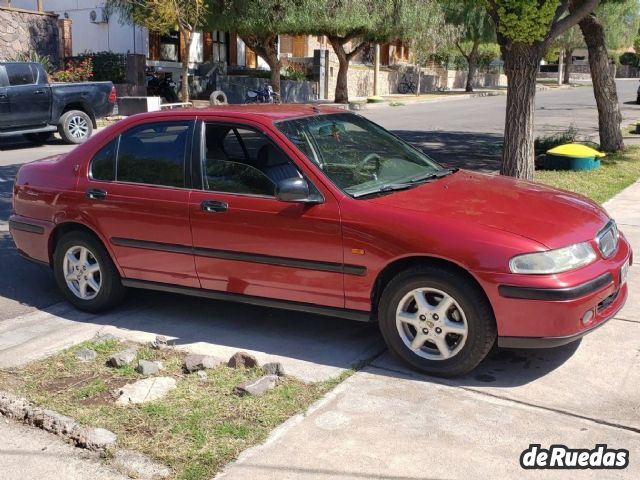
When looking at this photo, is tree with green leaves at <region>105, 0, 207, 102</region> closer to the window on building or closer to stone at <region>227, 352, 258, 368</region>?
the window on building

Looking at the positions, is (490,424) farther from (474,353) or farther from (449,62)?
(449,62)

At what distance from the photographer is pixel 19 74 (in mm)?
15836

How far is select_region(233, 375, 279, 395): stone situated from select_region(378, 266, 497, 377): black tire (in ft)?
2.55

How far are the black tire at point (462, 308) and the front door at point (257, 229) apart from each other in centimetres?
36

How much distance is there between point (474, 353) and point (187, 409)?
1.69 m

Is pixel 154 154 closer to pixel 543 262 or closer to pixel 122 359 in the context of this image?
pixel 122 359

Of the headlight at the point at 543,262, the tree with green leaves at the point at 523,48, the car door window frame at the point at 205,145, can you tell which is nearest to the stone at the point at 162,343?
the car door window frame at the point at 205,145

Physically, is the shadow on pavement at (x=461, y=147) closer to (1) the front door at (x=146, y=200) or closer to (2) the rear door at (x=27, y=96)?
(1) the front door at (x=146, y=200)

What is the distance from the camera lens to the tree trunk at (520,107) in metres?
9.80

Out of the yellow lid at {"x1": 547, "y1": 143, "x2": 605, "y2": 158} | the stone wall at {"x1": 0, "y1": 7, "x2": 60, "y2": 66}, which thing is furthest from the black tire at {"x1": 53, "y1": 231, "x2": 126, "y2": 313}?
the stone wall at {"x1": 0, "y1": 7, "x2": 60, "y2": 66}

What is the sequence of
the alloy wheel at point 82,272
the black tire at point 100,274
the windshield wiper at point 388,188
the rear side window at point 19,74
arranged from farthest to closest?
the rear side window at point 19,74 < the alloy wheel at point 82,272 < the black tire at point 100,274 < the windshield wiper at point 388,188

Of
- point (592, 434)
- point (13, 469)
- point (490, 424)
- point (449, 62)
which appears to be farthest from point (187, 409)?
point (449, 62)

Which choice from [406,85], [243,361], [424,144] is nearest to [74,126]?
[424,144]

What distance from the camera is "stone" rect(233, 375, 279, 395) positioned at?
428cm
